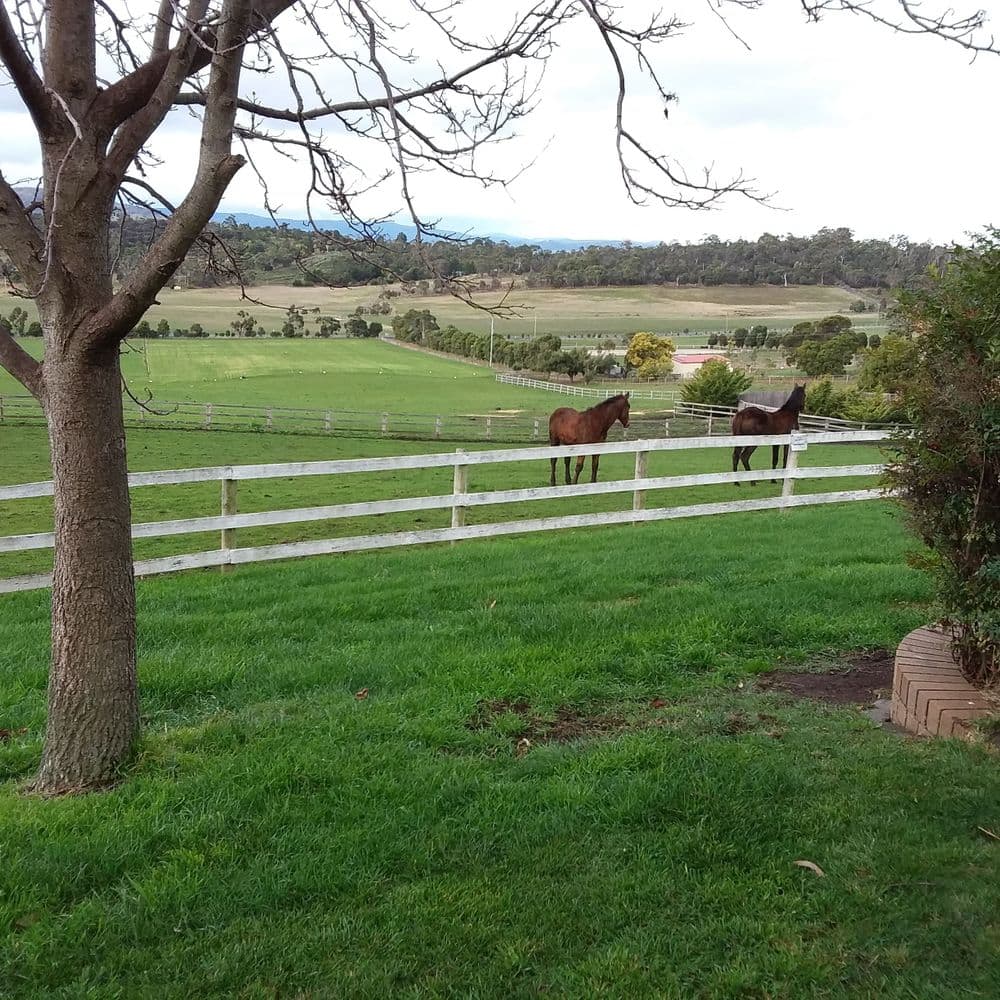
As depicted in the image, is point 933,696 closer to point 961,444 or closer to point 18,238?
point 961,444

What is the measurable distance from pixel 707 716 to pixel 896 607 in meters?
2.87

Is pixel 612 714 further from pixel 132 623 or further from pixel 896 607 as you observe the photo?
pixel 896 607

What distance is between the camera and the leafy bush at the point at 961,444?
409cm

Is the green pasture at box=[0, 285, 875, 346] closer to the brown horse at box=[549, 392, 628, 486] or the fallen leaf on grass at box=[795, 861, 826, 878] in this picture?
the brown horse at box=[549, 392, 628, 486]

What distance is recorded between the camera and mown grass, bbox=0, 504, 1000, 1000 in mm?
2465

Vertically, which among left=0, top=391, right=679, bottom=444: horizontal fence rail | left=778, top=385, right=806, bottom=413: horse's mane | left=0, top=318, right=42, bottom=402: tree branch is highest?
left=0, top=318, right=42, bottom=402: tree branch

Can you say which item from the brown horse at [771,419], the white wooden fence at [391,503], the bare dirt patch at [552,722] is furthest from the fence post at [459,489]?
the brown horse at [771,419]

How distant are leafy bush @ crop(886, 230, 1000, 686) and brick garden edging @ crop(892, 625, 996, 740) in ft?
0.49

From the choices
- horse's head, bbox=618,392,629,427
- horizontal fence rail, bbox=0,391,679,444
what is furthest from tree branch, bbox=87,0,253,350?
horizontal fence rail, bbox=0,391,679,444

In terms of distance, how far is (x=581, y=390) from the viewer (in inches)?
2763

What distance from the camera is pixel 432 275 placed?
3.73 meters

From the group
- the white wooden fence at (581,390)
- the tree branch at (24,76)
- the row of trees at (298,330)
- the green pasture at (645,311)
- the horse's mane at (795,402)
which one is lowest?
the white wooden fence at (581,390)

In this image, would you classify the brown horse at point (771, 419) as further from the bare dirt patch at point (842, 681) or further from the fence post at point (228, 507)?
the bare dirt patch at point (842, 681)

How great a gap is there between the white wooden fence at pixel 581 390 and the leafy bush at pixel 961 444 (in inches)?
2300
